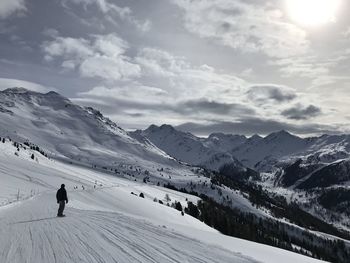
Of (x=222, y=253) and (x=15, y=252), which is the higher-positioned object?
(x=222, y=253)

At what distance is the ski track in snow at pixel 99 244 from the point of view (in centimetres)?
1688

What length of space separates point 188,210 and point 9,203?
118723mm

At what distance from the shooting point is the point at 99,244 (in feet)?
64.4

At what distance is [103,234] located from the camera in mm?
22922

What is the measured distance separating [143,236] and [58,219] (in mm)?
10314

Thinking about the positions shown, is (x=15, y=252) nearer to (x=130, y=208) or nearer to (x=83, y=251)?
(x=83, y=251)

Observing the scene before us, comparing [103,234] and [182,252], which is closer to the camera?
[182,252]

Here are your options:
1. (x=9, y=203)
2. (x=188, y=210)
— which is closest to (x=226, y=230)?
(x=188, y=210)

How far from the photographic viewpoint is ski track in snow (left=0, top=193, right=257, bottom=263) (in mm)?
16875

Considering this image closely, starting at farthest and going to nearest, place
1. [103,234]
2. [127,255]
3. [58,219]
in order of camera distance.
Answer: [58,219]
[103,234]
[127,255]

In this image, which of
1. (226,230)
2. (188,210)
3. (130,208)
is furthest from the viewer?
(188,210)

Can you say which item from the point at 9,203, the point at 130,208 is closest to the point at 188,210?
the point at 130,208

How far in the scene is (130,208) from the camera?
240ft

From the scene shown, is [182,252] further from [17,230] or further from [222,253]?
[17,230]
